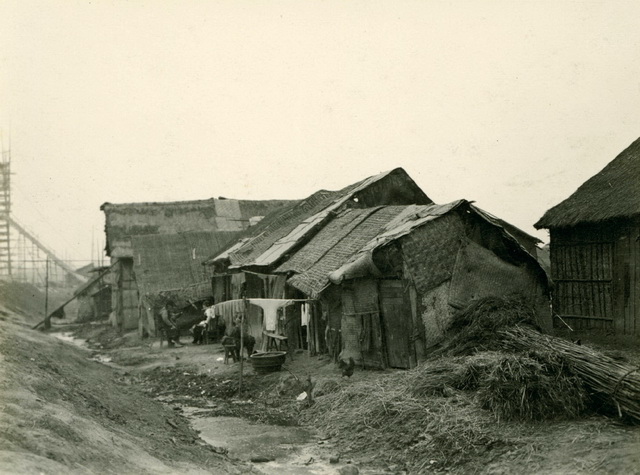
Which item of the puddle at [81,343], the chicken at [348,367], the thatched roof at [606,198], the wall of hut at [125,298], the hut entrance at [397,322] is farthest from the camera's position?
the wall of hut at [125,298]

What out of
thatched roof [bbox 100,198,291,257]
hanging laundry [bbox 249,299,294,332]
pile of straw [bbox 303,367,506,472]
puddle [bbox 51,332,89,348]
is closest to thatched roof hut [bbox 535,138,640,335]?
pile of straw [bbox 303,367,506,472]

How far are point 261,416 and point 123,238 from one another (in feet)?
77.0

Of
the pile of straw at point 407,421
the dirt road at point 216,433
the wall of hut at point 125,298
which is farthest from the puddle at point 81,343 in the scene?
the pile of straw at point 407,421

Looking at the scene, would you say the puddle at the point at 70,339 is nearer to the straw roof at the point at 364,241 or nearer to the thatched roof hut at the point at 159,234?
the thatched roof hut at the point at 159,234

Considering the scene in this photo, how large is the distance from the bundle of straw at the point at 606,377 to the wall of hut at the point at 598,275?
5.60 m

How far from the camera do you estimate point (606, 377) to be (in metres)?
8.09

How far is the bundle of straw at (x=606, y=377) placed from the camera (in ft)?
25.1

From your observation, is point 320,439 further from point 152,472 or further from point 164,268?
point 164,268

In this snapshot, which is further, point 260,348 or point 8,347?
point 260,348

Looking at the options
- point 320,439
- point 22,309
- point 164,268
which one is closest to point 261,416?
point 320,439

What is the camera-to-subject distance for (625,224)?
45.8ft

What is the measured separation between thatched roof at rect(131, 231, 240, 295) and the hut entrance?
1474 cm

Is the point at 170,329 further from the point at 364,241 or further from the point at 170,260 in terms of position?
the point at 364,241

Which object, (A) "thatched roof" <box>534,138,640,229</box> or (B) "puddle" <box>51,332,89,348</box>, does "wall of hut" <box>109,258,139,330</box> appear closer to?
(B) "puddle" <box>51,332,89,348</box>
